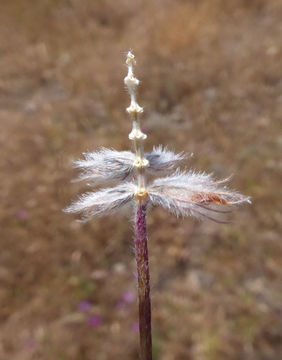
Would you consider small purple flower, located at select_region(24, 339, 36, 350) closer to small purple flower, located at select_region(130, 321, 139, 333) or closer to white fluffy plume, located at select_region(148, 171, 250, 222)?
small purple flower, located at select_region(130, 321, 139, 333)

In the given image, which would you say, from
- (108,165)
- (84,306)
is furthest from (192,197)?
(84,306)

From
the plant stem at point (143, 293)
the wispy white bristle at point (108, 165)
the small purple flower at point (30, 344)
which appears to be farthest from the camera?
the small purple flower at point (30, 344)

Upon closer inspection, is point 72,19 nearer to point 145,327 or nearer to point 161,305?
point 161,305

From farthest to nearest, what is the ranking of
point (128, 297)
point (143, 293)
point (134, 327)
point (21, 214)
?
point (21, 214) < point (128, 297) < point (134, 327) < point (143, 293)

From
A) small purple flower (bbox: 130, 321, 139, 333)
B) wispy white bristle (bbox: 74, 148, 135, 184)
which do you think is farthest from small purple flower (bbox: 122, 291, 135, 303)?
wispy white bristle (bbox: 74, 148, 135, 184)

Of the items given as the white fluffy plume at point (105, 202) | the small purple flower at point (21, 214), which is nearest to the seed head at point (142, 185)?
the white fluffy plume at point (105, 202)

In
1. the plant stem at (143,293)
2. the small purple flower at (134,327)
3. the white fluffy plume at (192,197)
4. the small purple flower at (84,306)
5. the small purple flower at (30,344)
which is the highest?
the small purple flower at (84,306)

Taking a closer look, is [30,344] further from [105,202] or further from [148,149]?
[105,202]

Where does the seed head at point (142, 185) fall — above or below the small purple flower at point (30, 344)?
below

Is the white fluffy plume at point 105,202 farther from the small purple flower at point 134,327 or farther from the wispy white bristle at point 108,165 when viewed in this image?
the small purple flower at point 134,327
